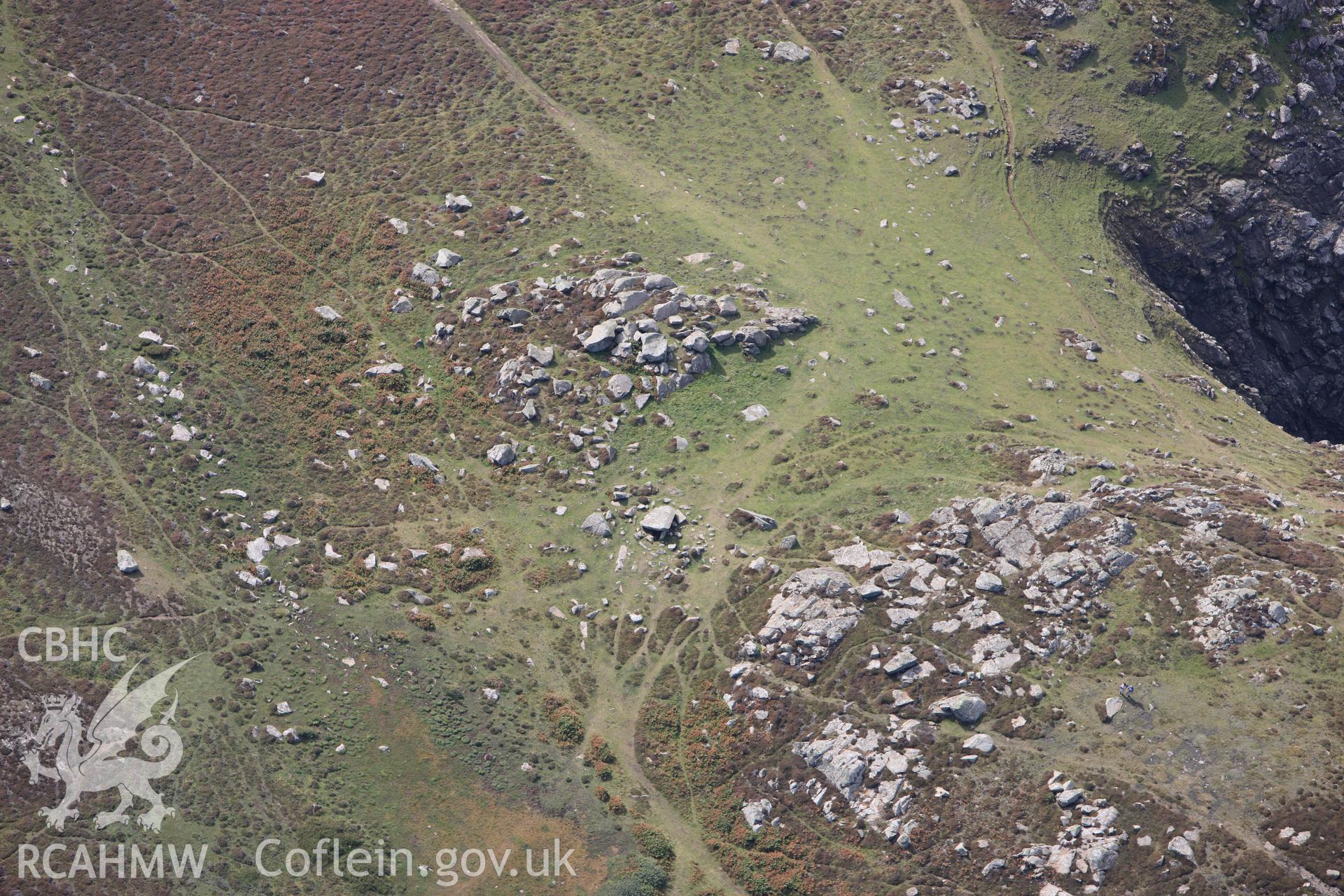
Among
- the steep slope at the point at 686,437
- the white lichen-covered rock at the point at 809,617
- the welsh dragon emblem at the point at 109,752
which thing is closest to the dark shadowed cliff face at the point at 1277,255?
the steep slope at the point at 686,437

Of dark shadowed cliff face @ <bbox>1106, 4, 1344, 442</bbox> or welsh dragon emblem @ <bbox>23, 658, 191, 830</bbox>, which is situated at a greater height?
dark shadowed cliff face @ <bbox>1106, 4, 1344, 442</bbox>

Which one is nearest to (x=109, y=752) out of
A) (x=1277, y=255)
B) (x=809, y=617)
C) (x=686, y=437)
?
(x=686, y=437)

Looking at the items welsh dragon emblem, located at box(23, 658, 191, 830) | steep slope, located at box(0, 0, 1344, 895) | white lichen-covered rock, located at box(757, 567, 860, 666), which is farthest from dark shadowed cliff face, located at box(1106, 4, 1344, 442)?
welsh dragon emblem, located at box(23, 658, 191, 830)

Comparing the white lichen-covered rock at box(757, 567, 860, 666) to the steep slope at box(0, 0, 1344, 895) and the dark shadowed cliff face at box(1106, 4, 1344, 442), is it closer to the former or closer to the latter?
the steep slope at box(0, 0, 1344, 895)

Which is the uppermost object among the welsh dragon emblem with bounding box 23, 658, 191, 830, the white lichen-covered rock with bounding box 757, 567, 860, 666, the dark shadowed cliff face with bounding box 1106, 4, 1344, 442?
the dark shadowed cliff face with bounding box 1106, 4, 1344, 442

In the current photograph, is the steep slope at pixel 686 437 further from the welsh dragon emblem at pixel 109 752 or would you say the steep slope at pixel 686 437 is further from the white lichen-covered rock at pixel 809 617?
the welsh dragon emblem at pixel 109 752

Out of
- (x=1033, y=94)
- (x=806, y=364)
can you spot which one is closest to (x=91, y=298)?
(x=806, y=364)

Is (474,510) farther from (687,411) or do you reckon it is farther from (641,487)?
(687,411)
